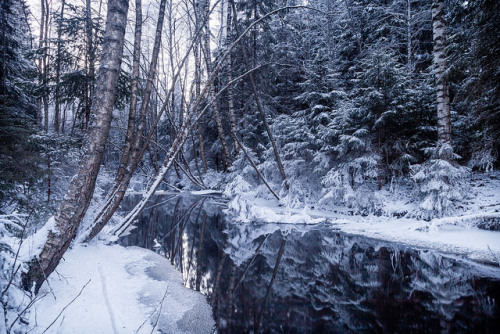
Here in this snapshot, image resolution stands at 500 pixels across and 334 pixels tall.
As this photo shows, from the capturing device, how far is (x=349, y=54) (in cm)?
1816

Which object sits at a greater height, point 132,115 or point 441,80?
point 441,80

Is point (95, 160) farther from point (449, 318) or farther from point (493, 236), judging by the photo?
point (493, 236)

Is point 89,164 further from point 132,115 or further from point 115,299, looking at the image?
point 132,115

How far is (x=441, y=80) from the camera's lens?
8.45 metres

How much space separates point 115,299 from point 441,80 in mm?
10793

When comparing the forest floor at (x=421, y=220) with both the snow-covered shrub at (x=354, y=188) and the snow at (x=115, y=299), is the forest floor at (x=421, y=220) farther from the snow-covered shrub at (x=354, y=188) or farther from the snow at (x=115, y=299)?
the snow at (x=115, y=299)

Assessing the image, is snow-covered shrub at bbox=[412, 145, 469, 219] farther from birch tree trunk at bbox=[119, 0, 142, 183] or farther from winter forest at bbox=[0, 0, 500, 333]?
birch tree trunk at bbox=[119, 0, 142, 183]

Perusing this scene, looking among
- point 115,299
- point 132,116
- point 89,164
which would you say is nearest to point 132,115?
point 132,116

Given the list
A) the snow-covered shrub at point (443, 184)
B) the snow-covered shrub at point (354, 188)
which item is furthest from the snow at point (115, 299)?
the snow-covered shrub at point (443, 184)

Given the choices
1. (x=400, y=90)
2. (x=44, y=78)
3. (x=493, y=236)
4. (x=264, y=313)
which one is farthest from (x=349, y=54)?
(x=264, y=313)

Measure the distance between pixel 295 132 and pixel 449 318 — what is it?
9.91 metres

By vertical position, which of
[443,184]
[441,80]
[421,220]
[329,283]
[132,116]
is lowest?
[329,283]

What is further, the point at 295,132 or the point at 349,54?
the point at 349,54

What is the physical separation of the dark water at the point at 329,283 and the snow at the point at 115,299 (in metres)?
0.42
